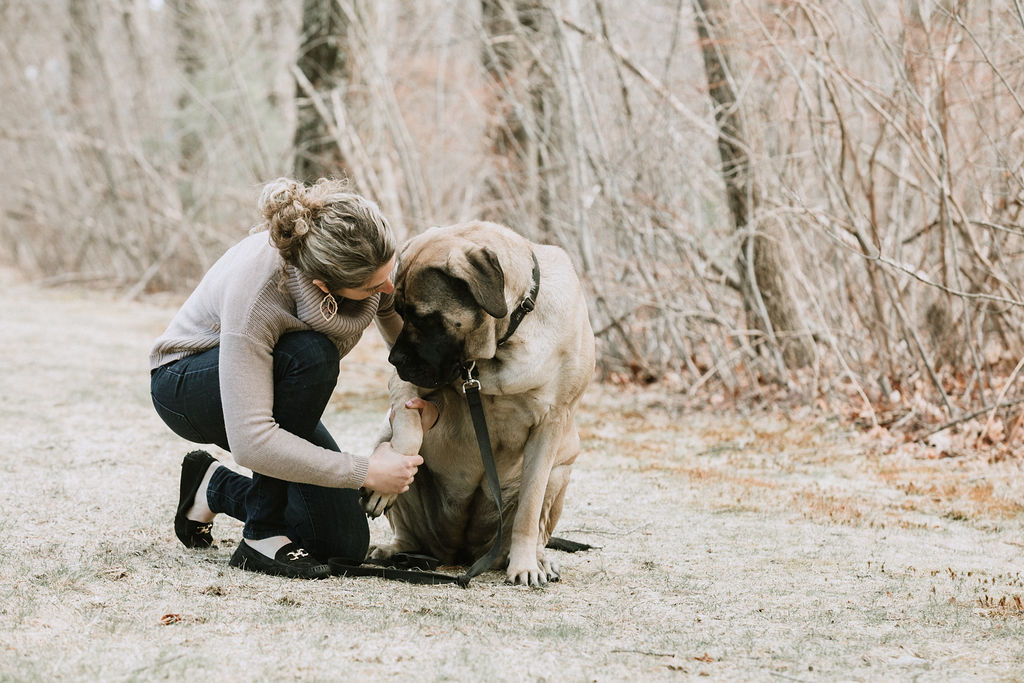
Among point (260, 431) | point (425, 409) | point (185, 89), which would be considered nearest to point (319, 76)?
point (185, 89)

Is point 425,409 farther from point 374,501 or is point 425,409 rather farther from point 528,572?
point 528,572

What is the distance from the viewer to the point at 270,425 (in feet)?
10.6

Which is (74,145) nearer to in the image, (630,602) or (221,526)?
(221,526)

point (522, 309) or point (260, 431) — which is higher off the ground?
point (522, 309)

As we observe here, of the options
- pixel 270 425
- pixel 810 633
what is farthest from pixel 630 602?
pixel 270 425

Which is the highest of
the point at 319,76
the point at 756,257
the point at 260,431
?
the point at 319,76

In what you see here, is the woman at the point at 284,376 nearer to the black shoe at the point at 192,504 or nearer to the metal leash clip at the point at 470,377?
the black shoe at the point at 192,504

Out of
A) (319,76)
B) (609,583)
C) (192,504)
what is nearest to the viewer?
(609,583)

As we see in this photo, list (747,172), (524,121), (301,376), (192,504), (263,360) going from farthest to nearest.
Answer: (524,121)
(747,172)
(192,504)
(301,376)
(263,360)

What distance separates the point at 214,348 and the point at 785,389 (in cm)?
510

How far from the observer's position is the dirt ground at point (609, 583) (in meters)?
2.56

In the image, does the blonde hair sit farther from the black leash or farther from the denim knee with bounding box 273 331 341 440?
the black leash

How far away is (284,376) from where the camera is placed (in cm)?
333

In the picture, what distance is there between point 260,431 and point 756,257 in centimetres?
535
